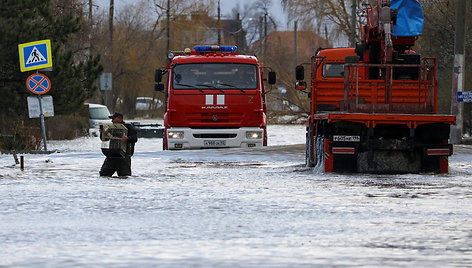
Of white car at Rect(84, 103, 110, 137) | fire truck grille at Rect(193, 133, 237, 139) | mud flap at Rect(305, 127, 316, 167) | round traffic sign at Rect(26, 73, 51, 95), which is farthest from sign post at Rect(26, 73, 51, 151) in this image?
white car at Rect(84, 103, 110, 137)

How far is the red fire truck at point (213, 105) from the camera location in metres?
24.4

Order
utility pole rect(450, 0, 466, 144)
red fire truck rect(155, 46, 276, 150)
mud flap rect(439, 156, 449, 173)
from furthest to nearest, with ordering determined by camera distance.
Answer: utility pole rect(450, 0, 466, 144) → red fire truck rect(155, 46, 276, 150) → mud flap rect(439, 156, 449, 173)

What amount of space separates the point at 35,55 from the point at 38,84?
2.61ft

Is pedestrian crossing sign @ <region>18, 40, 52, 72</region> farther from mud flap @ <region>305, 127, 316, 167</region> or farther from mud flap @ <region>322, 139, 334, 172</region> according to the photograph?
mud flap @ <region>322, 139, 334, 172</region>

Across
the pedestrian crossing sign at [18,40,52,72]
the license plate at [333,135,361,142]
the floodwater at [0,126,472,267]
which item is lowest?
the floodwater at [0,126,472,267]

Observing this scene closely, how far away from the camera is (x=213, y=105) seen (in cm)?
2438

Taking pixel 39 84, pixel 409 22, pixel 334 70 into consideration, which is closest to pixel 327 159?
pixel 334 70

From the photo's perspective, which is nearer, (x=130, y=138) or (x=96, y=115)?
(x=130, y=138)

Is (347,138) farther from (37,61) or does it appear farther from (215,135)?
(37,61)

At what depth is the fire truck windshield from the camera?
24.5 meters

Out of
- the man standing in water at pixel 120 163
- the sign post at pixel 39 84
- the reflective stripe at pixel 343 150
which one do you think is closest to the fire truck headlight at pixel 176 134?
the sign post at pixel 39 84

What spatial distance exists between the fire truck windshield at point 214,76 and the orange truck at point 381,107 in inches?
126

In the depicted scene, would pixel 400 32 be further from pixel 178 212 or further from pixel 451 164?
pixel 178 212

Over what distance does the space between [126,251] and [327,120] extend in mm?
9606
